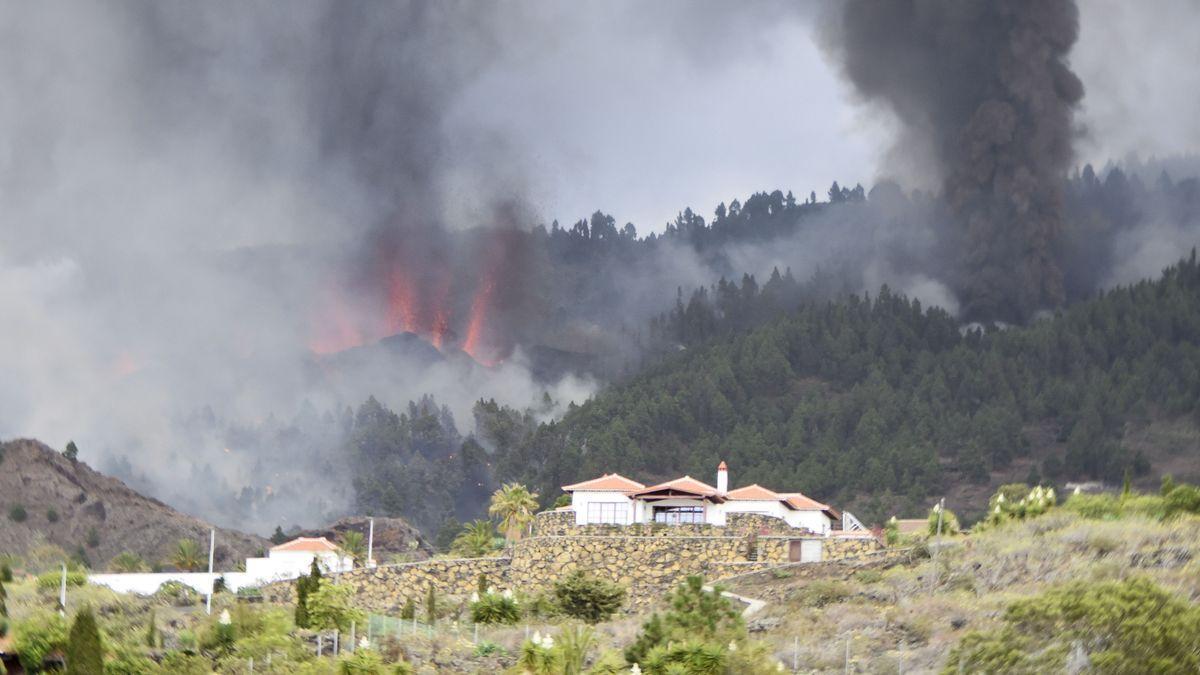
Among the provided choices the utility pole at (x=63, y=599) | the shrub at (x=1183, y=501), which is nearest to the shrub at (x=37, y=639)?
the utility pole at (x=63, y=599)

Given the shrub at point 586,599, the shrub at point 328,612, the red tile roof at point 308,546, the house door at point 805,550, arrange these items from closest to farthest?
the shrub at point 328,612 < the shrub at point 586,599 < the house door at point 805,550 < the red tile roof at point 308,546

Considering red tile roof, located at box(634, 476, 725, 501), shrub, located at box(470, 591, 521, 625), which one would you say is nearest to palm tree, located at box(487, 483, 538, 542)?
red tile roof, located at box(634, 476, 725, 501)

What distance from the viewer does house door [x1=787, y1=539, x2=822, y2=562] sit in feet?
Result: 222

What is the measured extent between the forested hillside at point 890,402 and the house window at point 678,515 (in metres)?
45.4

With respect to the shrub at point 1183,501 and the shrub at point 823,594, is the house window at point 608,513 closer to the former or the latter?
the shrub at point 823,594

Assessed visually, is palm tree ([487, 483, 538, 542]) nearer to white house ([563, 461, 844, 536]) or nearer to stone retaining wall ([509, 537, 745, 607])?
white house ([563, 461, 844, 536])

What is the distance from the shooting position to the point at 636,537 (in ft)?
237

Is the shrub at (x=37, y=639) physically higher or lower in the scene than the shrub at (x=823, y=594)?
lower

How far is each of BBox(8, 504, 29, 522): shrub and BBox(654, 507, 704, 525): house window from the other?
55732 millimetres

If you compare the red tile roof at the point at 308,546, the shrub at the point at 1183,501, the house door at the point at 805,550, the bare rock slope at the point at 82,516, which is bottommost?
the house door at the point at 805,550

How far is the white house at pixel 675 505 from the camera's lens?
7506 cm

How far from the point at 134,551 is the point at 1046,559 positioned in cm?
6953

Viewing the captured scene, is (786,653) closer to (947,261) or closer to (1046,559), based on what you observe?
(1046,559)

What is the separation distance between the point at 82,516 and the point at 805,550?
62.7 metres
